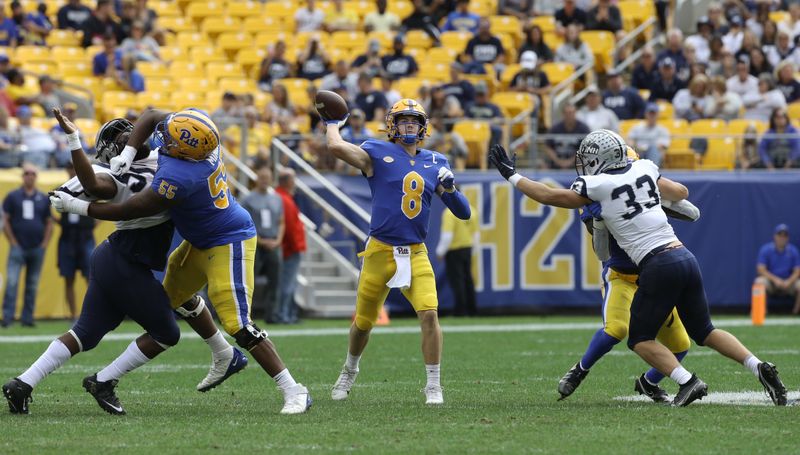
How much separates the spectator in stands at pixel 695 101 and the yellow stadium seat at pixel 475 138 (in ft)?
9.69

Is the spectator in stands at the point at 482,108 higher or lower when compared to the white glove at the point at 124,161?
lower

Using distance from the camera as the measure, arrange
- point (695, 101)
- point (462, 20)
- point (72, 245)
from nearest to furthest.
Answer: point (72, 245) → point (695, 101) → point (462, 20)

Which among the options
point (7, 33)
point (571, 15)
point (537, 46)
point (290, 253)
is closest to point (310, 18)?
point (537, 46)

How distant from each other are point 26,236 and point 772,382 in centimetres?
998

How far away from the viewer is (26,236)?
15.1m

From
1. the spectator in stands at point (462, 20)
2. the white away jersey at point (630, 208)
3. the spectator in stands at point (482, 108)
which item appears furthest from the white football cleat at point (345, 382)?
the spectator in stands at point (462, 20)

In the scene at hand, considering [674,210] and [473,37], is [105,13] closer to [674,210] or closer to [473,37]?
[473,37]

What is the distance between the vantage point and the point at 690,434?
635 centimetres

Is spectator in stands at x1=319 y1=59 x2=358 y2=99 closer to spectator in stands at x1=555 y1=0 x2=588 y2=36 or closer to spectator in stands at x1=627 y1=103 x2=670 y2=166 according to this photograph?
spectator in stands at x1=555 y1=0 x2=588 y2=36

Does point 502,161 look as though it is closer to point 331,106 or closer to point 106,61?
point 331,106

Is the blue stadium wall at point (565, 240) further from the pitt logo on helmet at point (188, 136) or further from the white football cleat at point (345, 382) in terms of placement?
the pitt logo on helmet at point (188, 136)

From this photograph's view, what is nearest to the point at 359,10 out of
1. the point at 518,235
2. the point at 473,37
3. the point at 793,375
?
the point at 473,37

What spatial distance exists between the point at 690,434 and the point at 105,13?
621 inches

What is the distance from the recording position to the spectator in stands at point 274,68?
19.9 m
